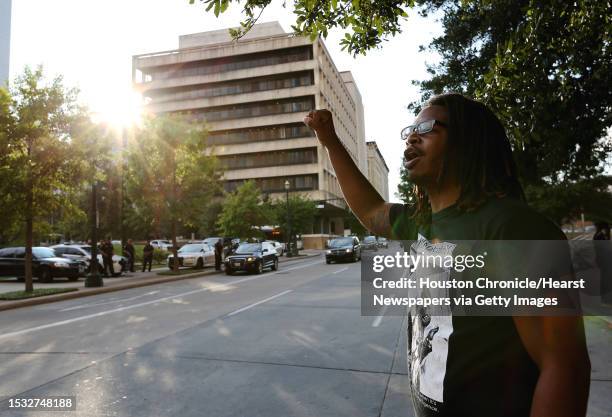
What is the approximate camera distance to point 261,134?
66062 mm

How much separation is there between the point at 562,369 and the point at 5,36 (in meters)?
92.3

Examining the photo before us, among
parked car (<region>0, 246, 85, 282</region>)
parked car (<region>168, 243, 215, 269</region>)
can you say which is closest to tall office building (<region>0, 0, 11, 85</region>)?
parked car (<region>168, 243, 215, 269</region>)

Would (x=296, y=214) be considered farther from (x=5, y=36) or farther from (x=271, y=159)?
(x=5, y=36)

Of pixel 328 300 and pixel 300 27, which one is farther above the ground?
pixel 300 27

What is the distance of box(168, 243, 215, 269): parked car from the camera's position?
82.4 feet

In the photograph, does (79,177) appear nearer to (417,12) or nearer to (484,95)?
(417,12)

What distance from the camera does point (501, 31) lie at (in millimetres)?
13102

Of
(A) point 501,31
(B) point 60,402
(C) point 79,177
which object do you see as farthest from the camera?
(C) point 79,177

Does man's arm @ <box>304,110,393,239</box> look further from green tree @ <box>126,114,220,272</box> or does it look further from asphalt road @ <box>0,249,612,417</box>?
green tree @ <box>126,114,220,272</box>

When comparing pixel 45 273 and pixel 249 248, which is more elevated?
pixel 249 248

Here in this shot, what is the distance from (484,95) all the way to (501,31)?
10.2 m

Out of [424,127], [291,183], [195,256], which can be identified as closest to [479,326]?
[424,127]

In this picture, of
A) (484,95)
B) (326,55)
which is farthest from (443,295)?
(326,55)

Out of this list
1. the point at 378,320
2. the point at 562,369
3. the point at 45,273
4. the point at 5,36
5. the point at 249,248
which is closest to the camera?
the point at 562,369
